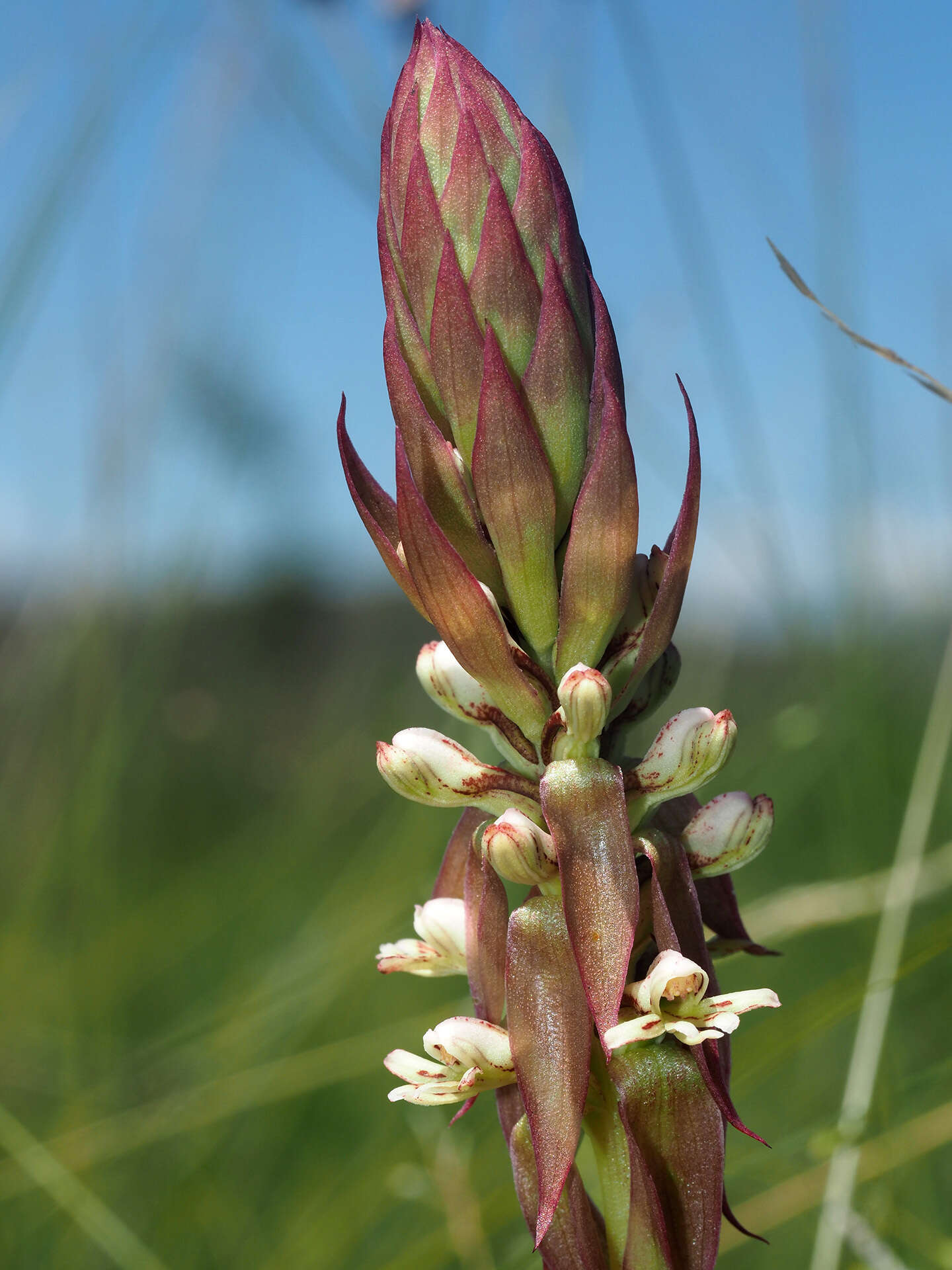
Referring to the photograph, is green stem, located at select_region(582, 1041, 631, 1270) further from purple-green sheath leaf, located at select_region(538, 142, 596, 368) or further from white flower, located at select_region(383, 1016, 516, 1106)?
purple-green sheath leaf, located at select_region(538, 142, 596, 368)

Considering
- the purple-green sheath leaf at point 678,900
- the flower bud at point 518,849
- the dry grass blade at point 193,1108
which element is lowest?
the dry grass blade at point 193,1108

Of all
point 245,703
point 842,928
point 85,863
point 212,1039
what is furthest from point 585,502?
point 245,703

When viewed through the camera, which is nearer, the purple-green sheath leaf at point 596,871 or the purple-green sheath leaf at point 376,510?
the purple-green sheath leaf at point 596,871

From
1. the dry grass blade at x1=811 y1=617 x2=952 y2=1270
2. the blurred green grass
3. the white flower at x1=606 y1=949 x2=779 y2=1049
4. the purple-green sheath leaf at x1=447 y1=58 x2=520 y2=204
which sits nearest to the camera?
the white flower at x1=606 y1=949 x2=779 y2=1049

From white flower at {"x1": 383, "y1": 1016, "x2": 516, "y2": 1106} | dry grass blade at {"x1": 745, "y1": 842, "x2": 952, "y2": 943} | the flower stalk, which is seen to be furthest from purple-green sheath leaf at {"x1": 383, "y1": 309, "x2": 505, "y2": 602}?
dry grass blade at {"x1": 745, "y1": 842, "x2": 952, "y2": 943}

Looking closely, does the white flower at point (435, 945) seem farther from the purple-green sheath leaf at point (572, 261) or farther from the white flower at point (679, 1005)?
the purple-green sheath leaf at point (572, 261)

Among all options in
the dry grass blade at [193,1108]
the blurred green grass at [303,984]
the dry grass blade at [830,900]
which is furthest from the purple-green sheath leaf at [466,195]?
the dry grass blade at [193,1108]

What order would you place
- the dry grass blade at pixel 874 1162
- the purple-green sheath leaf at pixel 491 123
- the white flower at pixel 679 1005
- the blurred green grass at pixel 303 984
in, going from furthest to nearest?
the blurred green grass at pixel 303 984 < the dry grass blade at pixel 874 1162 < the purple-green sheath leaf at pixel 491 123 < the white flower at pixel 679 1005
